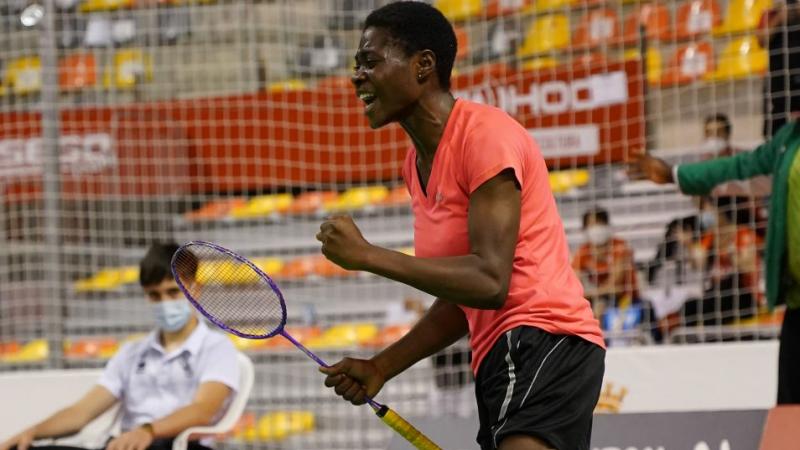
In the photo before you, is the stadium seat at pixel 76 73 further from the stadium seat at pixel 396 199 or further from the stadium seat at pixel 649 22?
the stadium seat at pixel 649 22

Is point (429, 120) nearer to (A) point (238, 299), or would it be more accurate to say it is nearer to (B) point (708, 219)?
(A) point (238, 299)

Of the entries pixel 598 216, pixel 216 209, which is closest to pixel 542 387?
pixel 598 216

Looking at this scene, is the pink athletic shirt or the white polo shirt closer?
the pink athletic shirt

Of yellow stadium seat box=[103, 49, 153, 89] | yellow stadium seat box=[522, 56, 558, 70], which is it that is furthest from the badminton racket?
yellow stadium seat box=[103, 49, 153, 89]

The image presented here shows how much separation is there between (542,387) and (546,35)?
16.2ft

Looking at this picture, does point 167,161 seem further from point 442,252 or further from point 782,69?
point 442,252

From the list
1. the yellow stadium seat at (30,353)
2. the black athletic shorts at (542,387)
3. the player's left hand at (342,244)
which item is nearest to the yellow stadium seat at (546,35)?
the yellow stadium seat at (30,353)

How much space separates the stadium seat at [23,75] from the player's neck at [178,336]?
320 centimetres

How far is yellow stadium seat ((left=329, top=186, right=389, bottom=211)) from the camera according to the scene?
888 cm

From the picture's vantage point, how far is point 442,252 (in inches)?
117

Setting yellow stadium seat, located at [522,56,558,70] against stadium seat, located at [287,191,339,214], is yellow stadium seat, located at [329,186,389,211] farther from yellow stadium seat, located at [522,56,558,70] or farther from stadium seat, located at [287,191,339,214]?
yellow stadium seat, located at [522,56,558,70]

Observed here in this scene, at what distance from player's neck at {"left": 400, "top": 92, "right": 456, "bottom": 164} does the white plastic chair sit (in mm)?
2587

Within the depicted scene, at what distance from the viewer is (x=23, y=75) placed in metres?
9.02

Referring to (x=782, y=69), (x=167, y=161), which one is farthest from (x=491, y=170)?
Result: (x=167, y=161)
